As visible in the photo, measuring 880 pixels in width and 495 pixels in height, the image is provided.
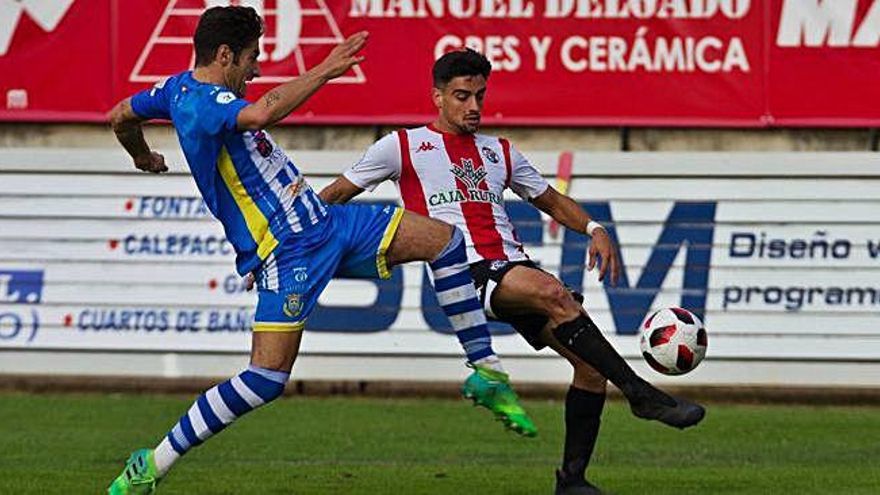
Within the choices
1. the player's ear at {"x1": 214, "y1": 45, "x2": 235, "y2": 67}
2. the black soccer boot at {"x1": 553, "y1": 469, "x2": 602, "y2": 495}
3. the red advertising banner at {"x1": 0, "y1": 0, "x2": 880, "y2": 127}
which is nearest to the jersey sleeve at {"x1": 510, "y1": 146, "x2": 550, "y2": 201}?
the black soccer boot at {"x1": 553, "y1": 469, "x2": 602, "y2": 495}

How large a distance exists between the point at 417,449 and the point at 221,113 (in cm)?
431

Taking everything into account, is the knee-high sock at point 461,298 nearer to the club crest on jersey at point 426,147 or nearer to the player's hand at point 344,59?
the club crest on jersey at point 426,147

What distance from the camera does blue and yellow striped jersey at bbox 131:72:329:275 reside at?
849 cm

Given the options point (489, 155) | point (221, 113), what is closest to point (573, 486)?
point (489, 155)

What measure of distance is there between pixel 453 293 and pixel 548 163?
254 inches

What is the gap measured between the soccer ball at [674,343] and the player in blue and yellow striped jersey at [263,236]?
104 centimetres

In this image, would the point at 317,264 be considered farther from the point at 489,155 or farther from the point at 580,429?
the point at 580,429

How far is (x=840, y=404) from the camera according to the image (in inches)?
600

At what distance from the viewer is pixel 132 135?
29.8ft

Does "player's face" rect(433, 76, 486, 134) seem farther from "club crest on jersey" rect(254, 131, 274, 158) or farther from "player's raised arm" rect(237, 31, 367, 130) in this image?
"player's raised arm" rect(237, 31, 367, 130)

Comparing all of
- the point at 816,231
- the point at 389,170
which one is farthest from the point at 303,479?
the point at 816,231

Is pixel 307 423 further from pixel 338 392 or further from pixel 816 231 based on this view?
pixel 816 231

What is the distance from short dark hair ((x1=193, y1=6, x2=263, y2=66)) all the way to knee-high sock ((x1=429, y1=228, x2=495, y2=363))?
3.97ft

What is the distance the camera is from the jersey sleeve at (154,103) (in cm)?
870
